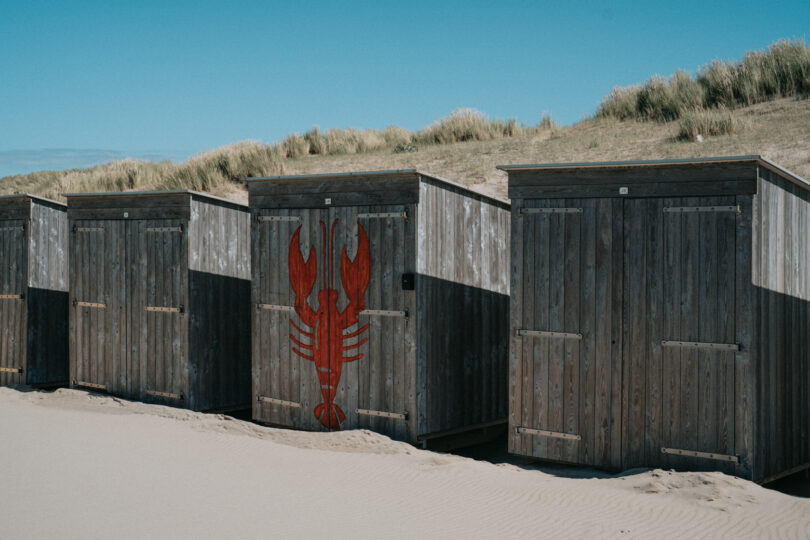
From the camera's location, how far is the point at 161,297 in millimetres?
10383

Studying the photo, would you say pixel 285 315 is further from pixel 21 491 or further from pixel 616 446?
pixel 616 446

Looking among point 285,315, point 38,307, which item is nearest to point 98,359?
point 38,307

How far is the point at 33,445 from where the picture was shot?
27.4 ft

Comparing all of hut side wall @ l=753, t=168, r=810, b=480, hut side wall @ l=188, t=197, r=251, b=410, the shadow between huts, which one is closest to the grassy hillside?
hut side wall @ l=753, t=168, r=810, b=480

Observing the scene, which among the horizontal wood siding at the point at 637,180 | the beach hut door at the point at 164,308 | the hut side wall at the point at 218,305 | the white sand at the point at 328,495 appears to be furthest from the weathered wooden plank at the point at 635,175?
the beach hut door at the point at 164,308

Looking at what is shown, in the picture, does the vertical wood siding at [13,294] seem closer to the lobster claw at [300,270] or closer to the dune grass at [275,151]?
the lobster claw at [300,270]

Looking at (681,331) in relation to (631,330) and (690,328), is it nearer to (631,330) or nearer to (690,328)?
(690,328)

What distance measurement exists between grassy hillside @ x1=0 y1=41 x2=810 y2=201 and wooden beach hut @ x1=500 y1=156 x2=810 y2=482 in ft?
24.6

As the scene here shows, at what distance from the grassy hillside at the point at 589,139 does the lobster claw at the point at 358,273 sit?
8.31 metres

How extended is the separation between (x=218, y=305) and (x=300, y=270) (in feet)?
6.56

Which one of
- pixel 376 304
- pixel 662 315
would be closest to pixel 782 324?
pixel 662 315

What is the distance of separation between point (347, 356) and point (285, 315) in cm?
96

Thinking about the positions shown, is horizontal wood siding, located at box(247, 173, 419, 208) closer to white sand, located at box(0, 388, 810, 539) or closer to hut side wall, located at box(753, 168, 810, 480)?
white sand, located at box(0, 388, 810, 539)

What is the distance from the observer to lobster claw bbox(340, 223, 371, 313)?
8.61 m
